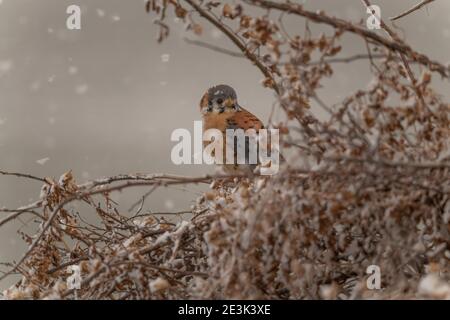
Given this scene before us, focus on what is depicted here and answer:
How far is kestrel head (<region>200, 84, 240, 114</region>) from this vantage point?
3.25m

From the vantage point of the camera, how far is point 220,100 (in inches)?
129

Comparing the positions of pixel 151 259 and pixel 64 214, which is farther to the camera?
pixel 64 214

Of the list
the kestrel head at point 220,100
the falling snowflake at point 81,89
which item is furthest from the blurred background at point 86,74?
the kestrel head at point 220,100

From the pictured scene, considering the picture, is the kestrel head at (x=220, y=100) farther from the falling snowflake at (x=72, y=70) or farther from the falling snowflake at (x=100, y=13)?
the falling snowflake at (x=100, y=13)

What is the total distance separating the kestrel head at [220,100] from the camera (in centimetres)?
325

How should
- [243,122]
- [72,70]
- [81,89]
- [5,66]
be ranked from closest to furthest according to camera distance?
[243,122], [72,70], [5,66], [81,89]

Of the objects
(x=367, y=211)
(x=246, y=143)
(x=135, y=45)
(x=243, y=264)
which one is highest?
(x=135, y=45)

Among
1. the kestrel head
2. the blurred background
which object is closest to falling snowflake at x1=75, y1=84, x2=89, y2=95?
the blurred background

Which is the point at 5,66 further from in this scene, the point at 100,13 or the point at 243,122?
the point at 243,122

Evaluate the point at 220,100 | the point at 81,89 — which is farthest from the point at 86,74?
the point at 220,100

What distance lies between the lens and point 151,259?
2318mm
